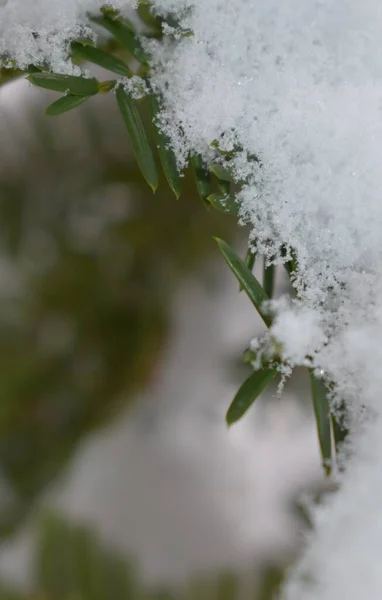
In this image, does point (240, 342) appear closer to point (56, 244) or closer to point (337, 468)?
point (56, 244)

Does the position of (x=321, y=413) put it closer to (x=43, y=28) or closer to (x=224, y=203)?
(x=224, y=203)

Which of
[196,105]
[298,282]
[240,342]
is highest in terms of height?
[196,105]

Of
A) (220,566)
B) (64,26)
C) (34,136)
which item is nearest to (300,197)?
(64,26)

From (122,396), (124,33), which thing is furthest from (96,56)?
(122,396)

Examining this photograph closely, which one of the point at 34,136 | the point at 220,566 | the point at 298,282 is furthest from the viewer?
the point at 220,566

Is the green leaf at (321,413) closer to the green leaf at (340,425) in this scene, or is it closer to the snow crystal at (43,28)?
the green leaf at (340,425)

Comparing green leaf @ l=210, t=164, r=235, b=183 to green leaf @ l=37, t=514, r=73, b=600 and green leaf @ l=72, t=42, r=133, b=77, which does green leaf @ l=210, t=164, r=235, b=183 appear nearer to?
green leaf @ l=72, t=42, r=133, b=77
